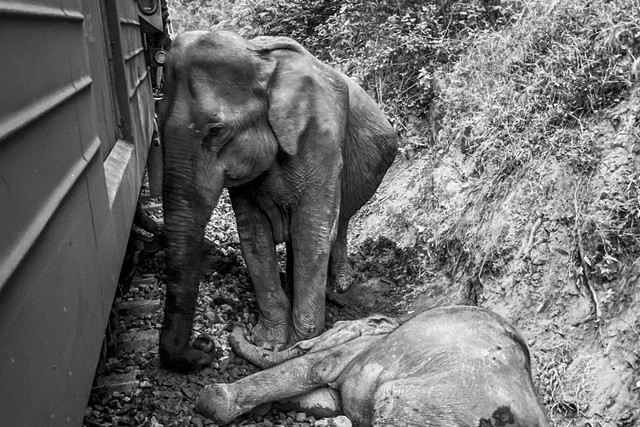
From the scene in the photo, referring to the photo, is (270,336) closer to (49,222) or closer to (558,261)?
(558,261)

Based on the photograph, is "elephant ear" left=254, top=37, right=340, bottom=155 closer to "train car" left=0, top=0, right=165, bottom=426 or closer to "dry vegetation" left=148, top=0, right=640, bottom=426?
"train car" left=0, top=0, right=165, bottom=426

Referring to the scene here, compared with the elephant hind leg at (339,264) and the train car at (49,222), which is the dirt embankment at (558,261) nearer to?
the elephant hind leg at (339,264)

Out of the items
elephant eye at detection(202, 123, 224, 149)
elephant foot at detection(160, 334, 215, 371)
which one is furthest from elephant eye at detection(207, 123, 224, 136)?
elephant foot at detection(160, 334, 215, 371)

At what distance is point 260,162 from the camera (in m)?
3.93

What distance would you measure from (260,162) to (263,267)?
0.88m

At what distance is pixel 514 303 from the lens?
449cm

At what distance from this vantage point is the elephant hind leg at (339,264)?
213 inches

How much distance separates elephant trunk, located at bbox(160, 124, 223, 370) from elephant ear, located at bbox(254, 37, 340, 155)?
2.02ft

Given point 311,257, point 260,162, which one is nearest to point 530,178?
point 311,257

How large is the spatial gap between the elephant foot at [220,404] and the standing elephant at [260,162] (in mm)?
418

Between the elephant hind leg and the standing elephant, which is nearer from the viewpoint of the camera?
the standing elephant

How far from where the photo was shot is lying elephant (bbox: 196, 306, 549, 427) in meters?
2.46

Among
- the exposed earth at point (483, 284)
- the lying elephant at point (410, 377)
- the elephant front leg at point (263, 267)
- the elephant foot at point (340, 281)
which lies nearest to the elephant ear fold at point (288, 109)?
the elephant front leg at point (263, 267)

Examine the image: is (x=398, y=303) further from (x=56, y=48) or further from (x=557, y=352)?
(x=56, y=48)
